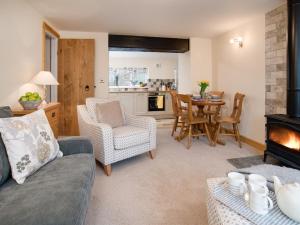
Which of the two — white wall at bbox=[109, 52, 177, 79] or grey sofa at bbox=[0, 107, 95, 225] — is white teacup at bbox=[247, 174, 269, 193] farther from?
white wall at bbox=[109, 52, 177, 79]

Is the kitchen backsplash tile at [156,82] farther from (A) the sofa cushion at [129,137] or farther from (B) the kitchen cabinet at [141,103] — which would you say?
(A) the sofa cushion at [129,137]

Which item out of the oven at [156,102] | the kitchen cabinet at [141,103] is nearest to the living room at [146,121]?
the oven at [156,102]

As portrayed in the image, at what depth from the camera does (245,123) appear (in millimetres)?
3877

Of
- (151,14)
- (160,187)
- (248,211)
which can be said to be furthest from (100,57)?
(248,211)

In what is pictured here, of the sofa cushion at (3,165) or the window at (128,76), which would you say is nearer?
the sofa cushion at (3,165)

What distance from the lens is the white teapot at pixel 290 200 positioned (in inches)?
38.4

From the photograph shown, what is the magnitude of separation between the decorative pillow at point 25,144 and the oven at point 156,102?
17.1ft

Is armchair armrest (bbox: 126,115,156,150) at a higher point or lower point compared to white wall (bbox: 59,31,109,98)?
lower

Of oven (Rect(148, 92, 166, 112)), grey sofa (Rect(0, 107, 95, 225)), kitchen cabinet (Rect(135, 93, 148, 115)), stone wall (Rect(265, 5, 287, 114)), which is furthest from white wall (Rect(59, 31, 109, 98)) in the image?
stone wall (Rect(265, 5, 287, 114))

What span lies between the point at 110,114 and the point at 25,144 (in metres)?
1.61

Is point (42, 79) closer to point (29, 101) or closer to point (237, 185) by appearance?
point (29, 101)

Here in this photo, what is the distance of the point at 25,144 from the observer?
1.41 m

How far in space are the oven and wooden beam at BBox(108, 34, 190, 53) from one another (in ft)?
6.80

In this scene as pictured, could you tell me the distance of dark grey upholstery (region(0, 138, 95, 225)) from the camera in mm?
959
